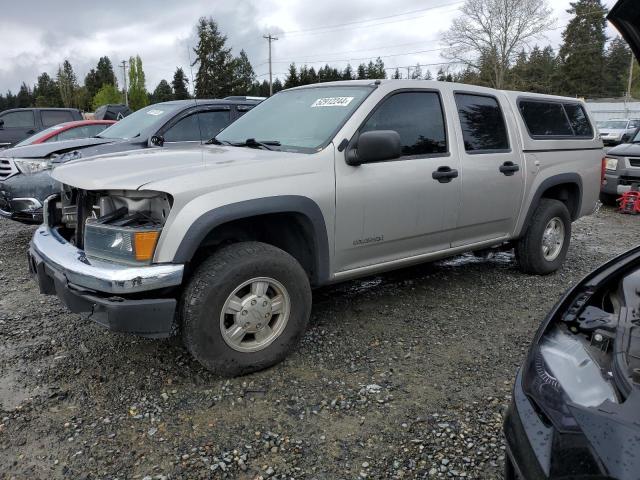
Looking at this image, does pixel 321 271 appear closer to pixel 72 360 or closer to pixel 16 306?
pixel 72 360

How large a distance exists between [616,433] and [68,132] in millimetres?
9497

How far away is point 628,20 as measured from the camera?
2482 mm

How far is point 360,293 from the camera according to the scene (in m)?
4.87

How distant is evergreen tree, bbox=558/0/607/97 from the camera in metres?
57.7

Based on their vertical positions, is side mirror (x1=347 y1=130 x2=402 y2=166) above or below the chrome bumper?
above

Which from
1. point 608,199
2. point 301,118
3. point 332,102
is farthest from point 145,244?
point 608,199

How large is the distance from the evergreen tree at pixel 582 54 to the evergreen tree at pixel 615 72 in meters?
1.36

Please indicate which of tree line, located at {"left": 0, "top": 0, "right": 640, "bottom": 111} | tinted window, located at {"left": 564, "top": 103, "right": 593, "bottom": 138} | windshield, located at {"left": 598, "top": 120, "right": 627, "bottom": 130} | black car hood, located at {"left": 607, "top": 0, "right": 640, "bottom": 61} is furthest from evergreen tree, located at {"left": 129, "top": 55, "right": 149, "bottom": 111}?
black car hood, located at {"left": 607, "top": 0, "right": 640, "bottom": 61}

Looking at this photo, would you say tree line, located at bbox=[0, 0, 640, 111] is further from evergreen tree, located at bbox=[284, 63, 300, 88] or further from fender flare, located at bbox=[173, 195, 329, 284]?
fender flare, located at bbox=[173, 195, 329, 284]

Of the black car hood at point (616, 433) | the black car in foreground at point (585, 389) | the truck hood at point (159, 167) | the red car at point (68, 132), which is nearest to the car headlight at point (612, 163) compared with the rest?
the truck hood at point (159, 167)

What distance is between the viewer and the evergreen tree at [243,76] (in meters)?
60.2

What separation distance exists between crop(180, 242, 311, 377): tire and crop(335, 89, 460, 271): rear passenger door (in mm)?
522

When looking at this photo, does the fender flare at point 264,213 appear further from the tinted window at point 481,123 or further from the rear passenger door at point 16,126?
the rear passenger door at point 16,126

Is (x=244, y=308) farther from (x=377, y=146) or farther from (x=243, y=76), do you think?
(x=243, y=76)
